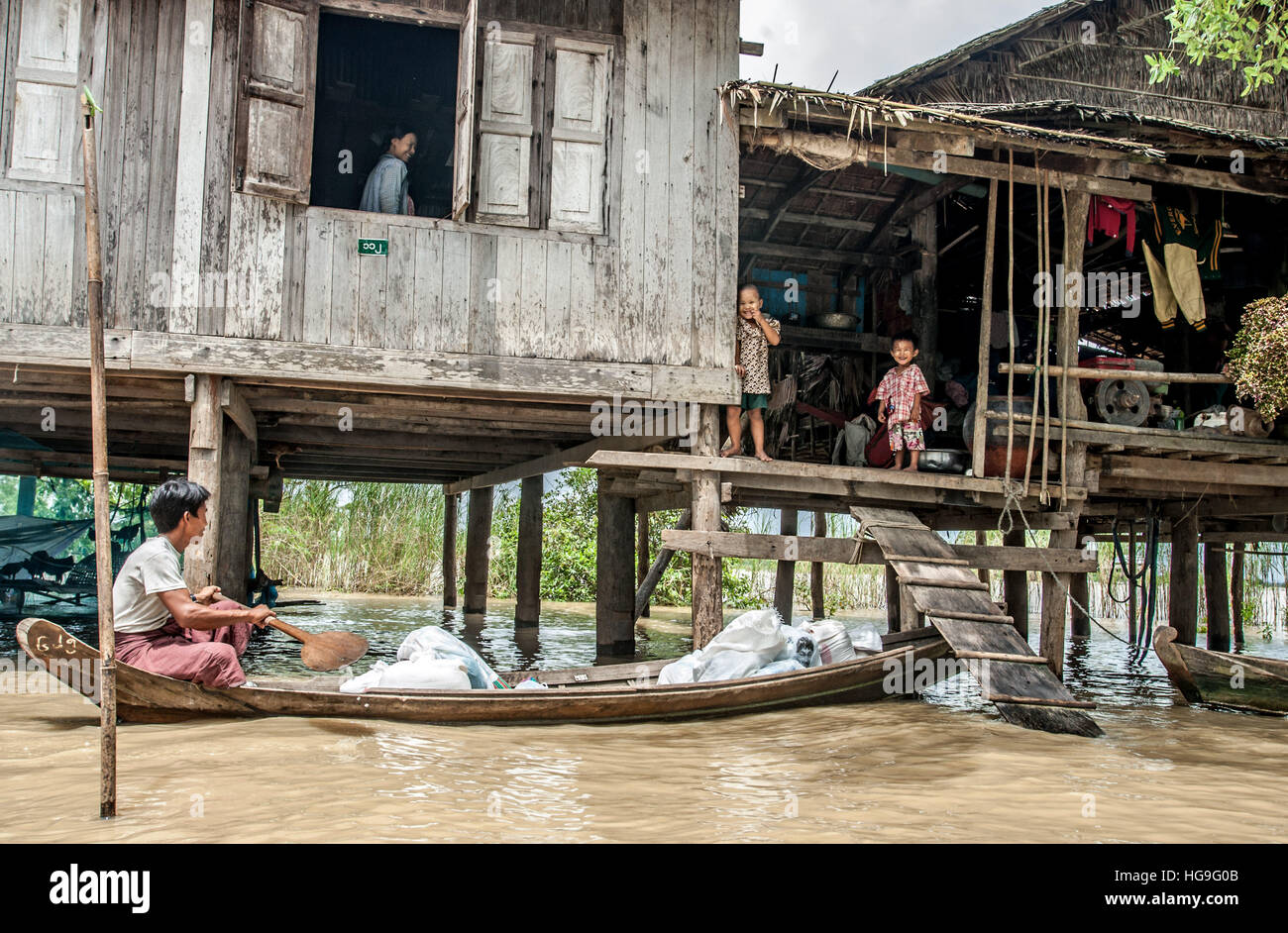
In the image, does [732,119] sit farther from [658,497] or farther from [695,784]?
[695,784]

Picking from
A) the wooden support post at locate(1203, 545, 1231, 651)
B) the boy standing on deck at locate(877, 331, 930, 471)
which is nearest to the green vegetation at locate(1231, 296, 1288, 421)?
the boy standing on deck at locate(877, 331, 930, 471)

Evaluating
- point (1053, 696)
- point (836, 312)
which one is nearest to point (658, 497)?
point (836, 312)

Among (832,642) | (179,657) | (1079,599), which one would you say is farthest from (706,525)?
(1079,599)

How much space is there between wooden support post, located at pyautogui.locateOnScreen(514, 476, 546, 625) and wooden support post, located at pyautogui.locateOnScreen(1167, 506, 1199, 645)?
22.8 feet

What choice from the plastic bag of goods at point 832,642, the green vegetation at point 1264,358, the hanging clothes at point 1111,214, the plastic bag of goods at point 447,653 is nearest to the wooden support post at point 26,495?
the plastic bag of goods at point 447,653

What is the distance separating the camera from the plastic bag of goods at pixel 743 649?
20.9ft

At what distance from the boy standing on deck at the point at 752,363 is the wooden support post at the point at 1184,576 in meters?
5.63

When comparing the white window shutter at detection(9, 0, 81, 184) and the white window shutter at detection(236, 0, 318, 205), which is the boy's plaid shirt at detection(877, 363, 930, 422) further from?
the white window shutter at detection(9, 0, 81, 184)

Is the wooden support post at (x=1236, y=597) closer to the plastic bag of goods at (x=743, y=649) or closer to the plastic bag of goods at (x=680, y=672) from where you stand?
the plastic bag of goods at (x=743, y=649)

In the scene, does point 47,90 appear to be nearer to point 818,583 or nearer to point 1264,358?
point 1264,358

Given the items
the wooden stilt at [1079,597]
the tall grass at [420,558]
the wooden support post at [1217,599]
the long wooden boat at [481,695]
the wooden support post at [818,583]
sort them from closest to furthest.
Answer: the long wooden boat at [481,695], the wooden support post at [1217,599], the wooden stilt at [1079,597], the wooden support post at [818,583], the tall grass at [420,558]

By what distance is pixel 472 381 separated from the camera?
7.16m

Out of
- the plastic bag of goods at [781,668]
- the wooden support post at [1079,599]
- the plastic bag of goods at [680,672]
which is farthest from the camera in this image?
the wooden support post at [1079,599]

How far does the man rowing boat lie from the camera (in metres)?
4.95
